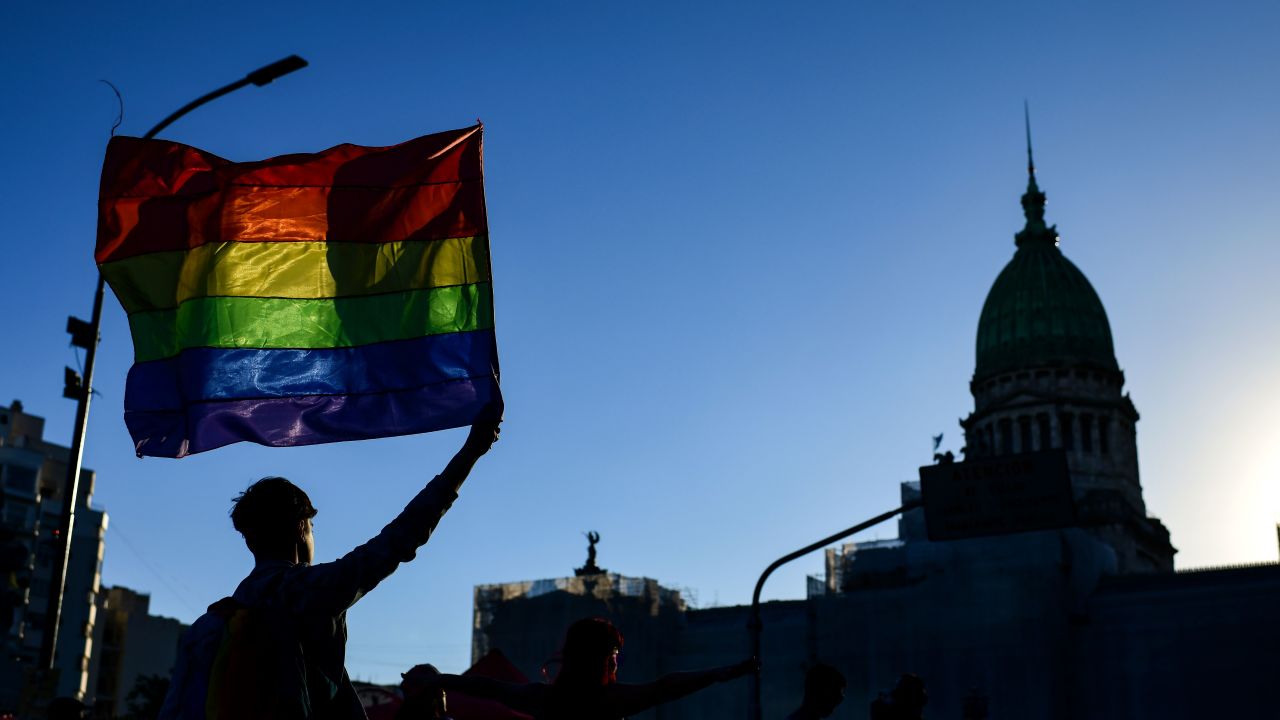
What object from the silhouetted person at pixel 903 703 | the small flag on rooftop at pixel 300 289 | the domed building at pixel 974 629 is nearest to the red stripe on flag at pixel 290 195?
the small flag on rooftop at pixel 300 289

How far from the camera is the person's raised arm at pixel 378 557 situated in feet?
13.0

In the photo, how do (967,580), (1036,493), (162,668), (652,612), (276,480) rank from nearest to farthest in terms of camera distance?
1. (276,480)
2. (1036,493)
3. (967,580)
4. (652,612)
5. (162,668)

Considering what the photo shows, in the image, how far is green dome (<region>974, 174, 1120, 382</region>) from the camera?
8288cm

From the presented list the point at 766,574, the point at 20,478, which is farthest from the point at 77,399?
the point at 20,478

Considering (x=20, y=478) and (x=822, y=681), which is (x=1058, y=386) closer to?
(x=20, y=478)

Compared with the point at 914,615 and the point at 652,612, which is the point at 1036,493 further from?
the point at 652,612

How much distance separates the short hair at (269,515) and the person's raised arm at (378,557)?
0.70ft

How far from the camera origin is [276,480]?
420 cm

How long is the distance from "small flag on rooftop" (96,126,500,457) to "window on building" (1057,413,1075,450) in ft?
256

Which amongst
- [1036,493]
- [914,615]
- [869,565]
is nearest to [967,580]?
[914,615]

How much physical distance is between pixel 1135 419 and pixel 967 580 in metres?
34.6

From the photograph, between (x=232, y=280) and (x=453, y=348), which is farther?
(x=232, y=280)

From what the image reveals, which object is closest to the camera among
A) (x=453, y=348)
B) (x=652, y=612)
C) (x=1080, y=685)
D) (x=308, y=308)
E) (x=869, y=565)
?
(x=453, y=348)

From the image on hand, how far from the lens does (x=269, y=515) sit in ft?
13.6
